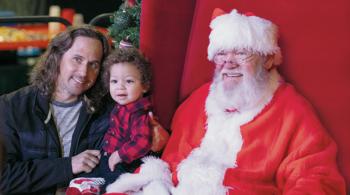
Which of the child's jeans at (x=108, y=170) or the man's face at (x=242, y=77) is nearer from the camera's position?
the man's face at (x=242, y=77)

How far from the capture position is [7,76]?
4824 mm

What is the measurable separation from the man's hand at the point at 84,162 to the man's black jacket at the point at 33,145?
0.02m

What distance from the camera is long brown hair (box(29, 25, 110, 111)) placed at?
7.02 feet

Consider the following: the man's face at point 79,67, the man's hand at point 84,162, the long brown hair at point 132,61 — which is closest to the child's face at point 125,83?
the long brown hair at point 132,61

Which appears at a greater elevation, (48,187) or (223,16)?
(223,16)

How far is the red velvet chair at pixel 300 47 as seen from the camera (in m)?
1.94

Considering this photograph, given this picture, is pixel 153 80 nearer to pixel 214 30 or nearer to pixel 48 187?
pixel 214 30

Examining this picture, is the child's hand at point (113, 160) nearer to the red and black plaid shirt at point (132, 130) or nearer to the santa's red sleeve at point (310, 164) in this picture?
the red and black plaid shirt at point (132, 130)

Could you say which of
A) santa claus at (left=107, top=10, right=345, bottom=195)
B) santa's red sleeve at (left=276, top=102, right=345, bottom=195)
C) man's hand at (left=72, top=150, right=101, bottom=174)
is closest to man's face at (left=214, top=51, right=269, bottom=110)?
santa claus at (left=107, top=10, right=345, bottom=195)

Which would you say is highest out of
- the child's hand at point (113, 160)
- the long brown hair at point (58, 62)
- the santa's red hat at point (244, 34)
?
the santa's red hat at point (244, 34)

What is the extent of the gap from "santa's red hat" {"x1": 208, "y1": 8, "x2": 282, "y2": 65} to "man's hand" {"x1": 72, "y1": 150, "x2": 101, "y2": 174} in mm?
599

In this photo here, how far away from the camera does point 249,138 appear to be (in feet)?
6.10

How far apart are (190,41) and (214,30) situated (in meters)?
0.31

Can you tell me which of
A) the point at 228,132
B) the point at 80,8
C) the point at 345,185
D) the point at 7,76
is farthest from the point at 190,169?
the point at 80,8
